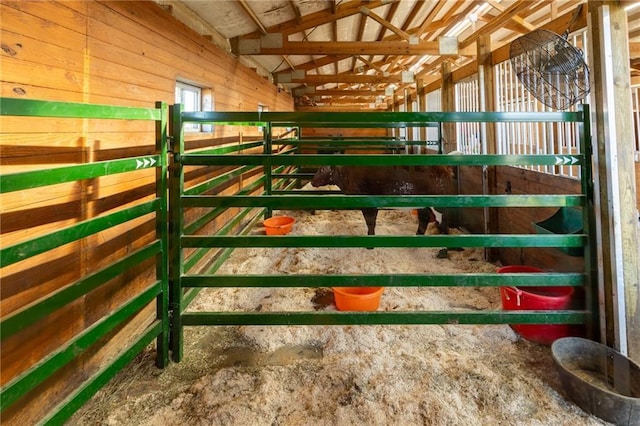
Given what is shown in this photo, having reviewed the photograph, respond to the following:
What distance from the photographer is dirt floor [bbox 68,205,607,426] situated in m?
1.44

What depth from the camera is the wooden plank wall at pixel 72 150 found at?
1371 millimetres

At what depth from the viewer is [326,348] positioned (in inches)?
77.6

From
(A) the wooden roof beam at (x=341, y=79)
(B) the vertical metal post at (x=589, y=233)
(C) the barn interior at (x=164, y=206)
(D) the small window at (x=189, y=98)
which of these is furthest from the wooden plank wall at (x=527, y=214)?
(A) the wooden roof beam at (x=341, y=79)

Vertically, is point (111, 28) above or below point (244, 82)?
below

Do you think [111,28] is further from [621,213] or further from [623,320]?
[623,320]

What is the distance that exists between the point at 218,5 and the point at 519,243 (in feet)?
12.3

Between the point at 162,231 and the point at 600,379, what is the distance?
242 cm

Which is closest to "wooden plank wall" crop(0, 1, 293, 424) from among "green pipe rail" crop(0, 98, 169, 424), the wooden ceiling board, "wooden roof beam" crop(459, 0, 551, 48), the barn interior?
the barn interior

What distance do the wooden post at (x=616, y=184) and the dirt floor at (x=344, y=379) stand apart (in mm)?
427

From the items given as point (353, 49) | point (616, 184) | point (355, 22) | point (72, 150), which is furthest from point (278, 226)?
point (355, 22)

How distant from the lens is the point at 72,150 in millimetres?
1687

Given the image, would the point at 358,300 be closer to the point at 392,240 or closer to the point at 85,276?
the point at 392,240

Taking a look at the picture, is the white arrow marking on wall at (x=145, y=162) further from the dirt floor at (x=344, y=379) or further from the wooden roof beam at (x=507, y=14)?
the wooden roof beam at (x=507, y=14)

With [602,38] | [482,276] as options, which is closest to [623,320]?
[482,276]
